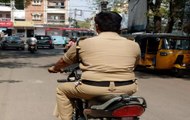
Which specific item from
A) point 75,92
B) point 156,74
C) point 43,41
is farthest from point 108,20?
point 43,41

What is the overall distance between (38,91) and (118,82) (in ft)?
26.1

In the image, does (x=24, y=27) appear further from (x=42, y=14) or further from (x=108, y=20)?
(x=108, y=20)

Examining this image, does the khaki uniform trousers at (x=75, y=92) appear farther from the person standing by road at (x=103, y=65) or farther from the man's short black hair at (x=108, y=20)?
the man's short black hair at (x=108, y=20)

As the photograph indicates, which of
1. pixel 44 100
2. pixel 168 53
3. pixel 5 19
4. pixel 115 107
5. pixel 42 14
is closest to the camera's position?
pixel 115 107

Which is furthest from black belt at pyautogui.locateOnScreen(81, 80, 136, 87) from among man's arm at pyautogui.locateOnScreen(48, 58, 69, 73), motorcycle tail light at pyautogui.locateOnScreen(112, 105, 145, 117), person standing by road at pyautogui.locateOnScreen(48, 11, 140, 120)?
man's arm at pyautogui.locateOnScreen(48, 58, 69, 73)

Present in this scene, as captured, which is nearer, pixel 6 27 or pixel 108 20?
pixel 108 20

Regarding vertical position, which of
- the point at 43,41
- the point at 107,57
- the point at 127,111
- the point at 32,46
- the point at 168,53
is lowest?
the point at 43,41

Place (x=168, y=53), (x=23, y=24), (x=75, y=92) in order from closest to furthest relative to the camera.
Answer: (x=75, y=92)
(x=168, y=53)
(x=23, y=24)

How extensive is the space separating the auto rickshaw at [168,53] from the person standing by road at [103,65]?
1456cm

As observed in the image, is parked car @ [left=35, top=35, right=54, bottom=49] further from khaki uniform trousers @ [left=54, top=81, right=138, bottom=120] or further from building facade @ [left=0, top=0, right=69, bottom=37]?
khaki uniform trousers @ [left=54, top=81, right=138, bottom=120]

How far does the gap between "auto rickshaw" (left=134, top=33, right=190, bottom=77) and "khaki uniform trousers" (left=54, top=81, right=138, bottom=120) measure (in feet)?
47.8

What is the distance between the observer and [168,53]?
1920 centimetres

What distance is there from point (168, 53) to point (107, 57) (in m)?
14.9

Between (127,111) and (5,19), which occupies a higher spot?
(127,111)
